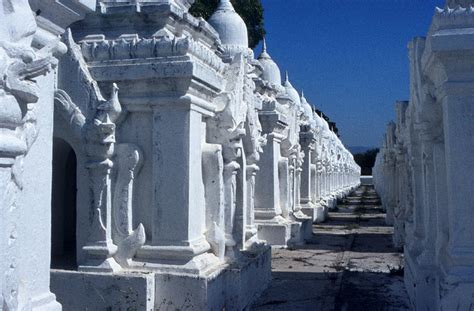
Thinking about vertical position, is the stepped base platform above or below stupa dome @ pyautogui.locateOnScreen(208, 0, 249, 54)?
below

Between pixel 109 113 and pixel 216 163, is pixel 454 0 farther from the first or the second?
pixel 109 113

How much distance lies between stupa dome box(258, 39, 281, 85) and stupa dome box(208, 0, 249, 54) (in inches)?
146

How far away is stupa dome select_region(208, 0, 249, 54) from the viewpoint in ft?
34.9

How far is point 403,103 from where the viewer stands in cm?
1190

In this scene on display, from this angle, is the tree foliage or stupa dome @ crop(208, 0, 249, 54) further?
the tree foliage

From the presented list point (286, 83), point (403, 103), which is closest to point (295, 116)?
point (403, 103)

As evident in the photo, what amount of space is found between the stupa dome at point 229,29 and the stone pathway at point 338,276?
420 centimetres

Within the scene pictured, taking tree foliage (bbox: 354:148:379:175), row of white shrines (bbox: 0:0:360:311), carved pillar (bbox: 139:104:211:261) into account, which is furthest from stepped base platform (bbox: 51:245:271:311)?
tree foliage (bbox: 354:148:379:175)

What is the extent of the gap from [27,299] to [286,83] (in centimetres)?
1719

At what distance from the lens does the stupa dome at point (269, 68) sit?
14594mm

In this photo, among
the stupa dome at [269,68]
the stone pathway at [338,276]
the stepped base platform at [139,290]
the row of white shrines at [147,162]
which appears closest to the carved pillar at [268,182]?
the stone pathway at [338,276]

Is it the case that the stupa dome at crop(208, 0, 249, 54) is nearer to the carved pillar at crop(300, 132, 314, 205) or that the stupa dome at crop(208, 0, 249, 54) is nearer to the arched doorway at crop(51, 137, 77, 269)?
the arched doorway at crop(51, 137, 77, 269)

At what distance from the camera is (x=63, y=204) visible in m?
7.74

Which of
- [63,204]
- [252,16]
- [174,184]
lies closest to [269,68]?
[63,204]
